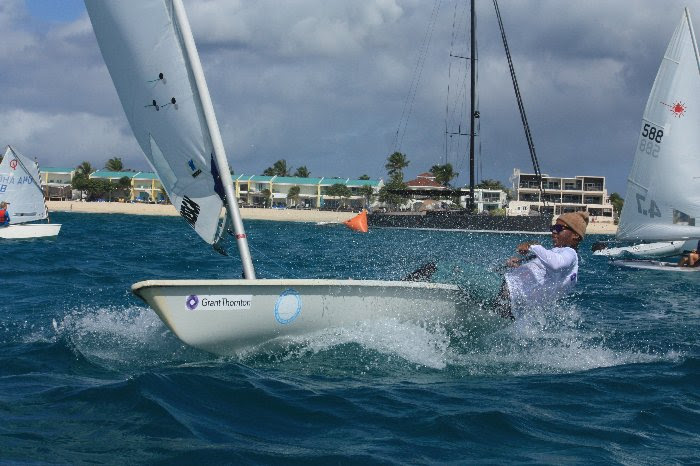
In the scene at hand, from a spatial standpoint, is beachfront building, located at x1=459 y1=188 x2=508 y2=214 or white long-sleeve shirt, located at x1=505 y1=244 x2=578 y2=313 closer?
white long-sleeve shirt, located at x1=505 y1=244 x2=578 y2=313

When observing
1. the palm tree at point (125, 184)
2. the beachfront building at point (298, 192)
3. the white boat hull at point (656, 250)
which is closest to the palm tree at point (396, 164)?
the beachfront building at point (298, 192)

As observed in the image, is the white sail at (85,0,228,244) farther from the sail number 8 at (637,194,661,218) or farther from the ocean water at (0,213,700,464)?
the sail number 8 at (637,194,661,218)

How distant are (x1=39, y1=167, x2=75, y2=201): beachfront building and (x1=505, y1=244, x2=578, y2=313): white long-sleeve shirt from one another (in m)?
106

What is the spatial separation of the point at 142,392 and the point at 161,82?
308cm

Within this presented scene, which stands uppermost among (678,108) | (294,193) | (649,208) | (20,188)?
(678,108)

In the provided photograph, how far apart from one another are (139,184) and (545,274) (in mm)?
106200

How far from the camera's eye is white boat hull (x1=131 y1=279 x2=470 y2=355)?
6.72 meters

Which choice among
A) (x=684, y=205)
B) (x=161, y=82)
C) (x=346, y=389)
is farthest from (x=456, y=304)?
(x=684, y=205)

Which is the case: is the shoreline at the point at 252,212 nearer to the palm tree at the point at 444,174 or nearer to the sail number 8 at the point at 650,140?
the palm tree at the point at 444,174

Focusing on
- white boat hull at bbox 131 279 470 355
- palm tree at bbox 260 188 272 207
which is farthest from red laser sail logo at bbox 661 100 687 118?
palm tree at bbox 260 188 272 207

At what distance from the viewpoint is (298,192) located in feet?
341

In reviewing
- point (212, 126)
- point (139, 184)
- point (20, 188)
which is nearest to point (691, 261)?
point (212, 126)

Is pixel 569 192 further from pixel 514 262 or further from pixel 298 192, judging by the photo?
pixel 514 262

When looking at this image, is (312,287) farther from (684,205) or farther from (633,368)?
(684,205)
